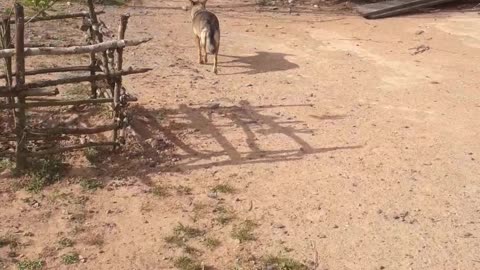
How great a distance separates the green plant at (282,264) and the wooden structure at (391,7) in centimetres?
849

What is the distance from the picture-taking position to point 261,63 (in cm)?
898

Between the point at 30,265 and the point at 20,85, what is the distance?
1694 millimetres

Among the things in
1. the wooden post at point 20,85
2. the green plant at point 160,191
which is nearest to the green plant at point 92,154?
the wooden post at point 20,85

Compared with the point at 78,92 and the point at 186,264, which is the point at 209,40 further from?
the point at 186,264

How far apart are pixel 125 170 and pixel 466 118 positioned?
4274mm

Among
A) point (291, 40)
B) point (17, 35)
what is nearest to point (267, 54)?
point (291, 40)

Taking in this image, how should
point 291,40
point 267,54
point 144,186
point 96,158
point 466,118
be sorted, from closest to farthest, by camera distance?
point 144,186
point 96,158
point 466,118
point 267,54
point 291,40

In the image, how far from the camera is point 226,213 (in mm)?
4883

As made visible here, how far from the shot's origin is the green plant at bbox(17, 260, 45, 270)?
162 inches

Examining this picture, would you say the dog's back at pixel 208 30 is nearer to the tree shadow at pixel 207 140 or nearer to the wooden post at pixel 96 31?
the tree shadow at pixel 207 140

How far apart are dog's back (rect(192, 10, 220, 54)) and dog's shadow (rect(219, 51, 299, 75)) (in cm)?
56

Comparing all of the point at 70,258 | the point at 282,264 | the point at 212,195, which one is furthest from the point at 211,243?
the point at 70,258

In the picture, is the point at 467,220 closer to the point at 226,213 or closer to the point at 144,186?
the point at 226,213

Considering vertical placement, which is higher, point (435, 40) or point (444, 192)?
point (435, 40)
